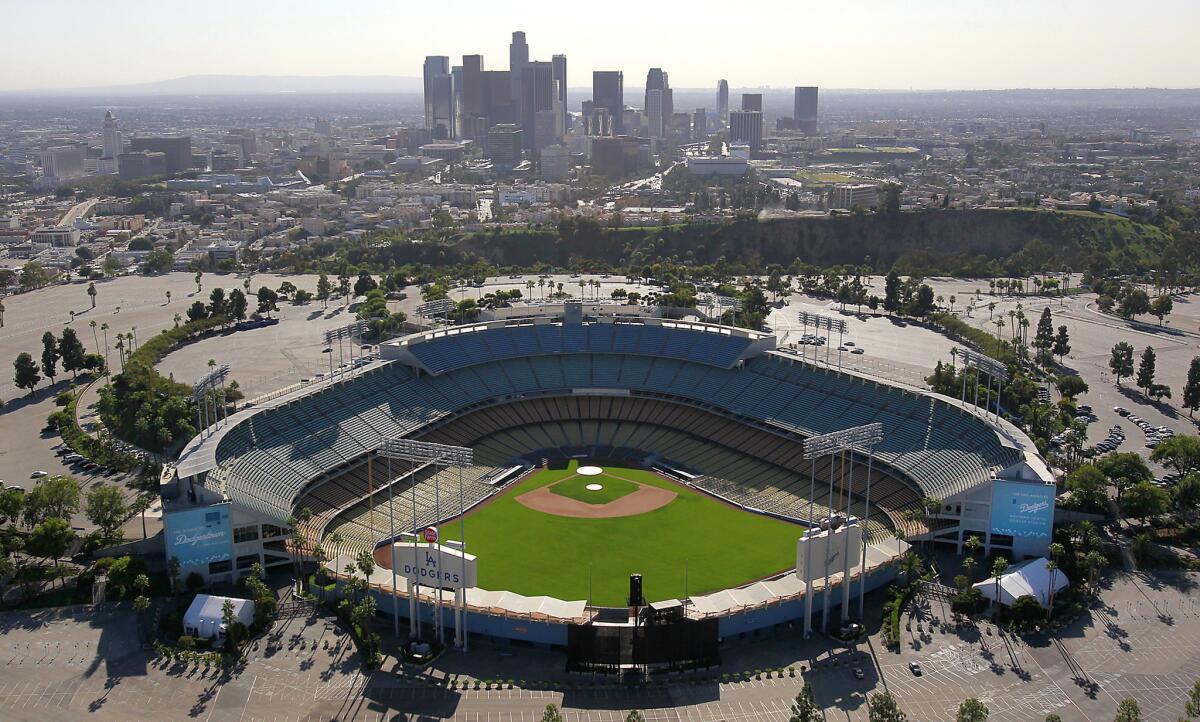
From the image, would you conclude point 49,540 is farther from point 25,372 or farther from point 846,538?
point 846,538

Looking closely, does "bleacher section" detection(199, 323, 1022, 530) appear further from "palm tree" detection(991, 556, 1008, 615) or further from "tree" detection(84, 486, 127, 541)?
"palm tree" detection(991, 556, 1008, 615)

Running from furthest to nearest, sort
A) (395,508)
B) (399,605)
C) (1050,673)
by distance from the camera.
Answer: (395,508), (399,605), (1050,673)

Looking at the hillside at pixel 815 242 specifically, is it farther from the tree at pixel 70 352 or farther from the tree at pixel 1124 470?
the tree at pixel 1124 470

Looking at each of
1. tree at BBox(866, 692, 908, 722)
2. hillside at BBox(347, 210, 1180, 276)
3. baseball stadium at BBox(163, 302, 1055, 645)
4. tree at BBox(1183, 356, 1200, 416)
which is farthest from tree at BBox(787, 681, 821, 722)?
hillside at BBox(347, 210, 1180, 276)

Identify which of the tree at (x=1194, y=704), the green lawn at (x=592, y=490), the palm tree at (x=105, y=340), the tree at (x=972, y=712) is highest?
the palm tree at (x=105, y=340)

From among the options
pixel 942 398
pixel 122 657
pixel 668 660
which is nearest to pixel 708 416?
pixel 942 398

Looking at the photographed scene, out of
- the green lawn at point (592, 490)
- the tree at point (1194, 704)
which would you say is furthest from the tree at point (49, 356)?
the tree at point (1194, 704)

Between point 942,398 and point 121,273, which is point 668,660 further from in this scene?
point 121,273

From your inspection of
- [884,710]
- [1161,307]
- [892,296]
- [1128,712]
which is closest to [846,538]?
[884,710]
